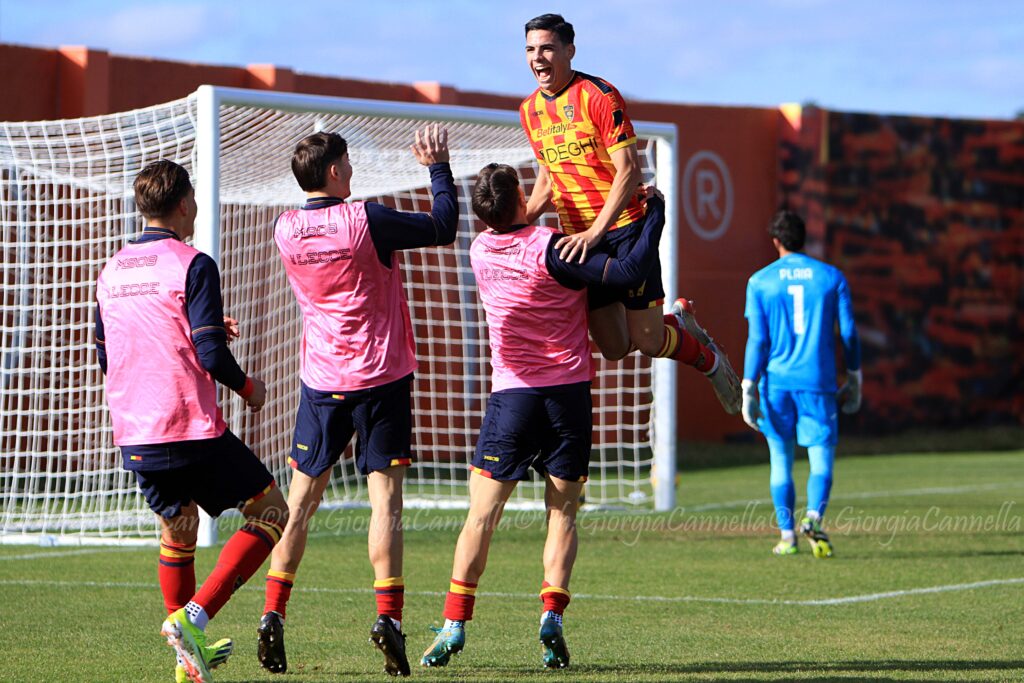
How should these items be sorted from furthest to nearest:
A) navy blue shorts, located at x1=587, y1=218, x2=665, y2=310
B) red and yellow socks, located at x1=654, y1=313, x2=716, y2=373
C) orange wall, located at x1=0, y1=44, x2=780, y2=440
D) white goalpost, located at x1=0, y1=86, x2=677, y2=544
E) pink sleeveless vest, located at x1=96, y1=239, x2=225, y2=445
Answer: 1. orange wall, located at x1=0, y1=44, x2=780, y2=440
2. white goalpost, located at x1=0, y1=86, x2=677, y2=544
3. red and yellow socks, located at x1=654, y1=313, x2=716, y2=373
4. navy blue shorts, located at x1=587, y1=218, x2=665, y2=310
5. pink sleeveless vest, located at x1=96, y1=239, x2=225, y2=445

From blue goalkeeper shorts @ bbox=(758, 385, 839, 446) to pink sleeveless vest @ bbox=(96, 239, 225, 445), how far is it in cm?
570

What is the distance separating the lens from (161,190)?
5.71 m

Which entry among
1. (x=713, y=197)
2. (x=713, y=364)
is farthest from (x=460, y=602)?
(x=713, y=197)

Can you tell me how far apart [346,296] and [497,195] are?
2.61 feet

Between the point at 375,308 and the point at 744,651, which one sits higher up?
the point at 375,308

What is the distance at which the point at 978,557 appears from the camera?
408 inches

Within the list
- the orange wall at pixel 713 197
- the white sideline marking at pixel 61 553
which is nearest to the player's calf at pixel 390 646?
the white sideline marking at pixel 61 553

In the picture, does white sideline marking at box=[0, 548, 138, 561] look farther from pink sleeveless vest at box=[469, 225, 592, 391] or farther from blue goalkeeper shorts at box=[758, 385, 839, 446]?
pink sleeveless vest at box=[469, 225, 592, 391]

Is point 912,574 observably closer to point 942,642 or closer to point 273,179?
point 942,642

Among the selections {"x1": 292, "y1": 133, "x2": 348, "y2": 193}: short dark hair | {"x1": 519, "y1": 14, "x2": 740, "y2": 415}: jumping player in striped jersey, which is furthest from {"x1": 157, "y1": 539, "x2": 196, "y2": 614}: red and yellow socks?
{"x1": 519, "y1": 14, "x2": 740, "y2": 415}: jumping player in striped jersey

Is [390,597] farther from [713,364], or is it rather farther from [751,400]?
[751,400]

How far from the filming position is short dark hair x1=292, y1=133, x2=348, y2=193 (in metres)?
6.29

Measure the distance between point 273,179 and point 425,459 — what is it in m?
3.77

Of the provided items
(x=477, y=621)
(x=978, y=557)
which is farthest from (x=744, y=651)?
(x=978, y=557)
